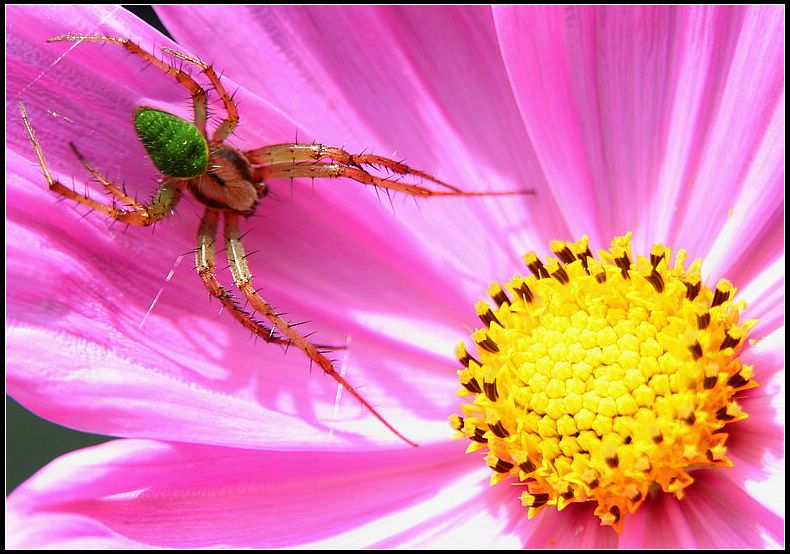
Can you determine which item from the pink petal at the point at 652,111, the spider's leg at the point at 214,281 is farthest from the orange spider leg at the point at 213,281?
the pink petal at the point at 652,111

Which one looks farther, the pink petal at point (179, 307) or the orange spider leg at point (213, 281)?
the orange spider leg at point (213, 281)

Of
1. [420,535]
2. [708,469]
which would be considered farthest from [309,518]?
[708,469]

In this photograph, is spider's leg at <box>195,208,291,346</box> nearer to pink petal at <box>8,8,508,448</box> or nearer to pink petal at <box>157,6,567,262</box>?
pink petal at <box>8,8,508,448</box>

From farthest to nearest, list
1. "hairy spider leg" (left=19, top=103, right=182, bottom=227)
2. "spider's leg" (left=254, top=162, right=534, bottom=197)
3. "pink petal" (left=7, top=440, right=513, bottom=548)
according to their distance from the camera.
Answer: "spider's leg" (left=254, top=162, right=534, bottom=197), "hairy spider leg" (left=19, top=103, right=182, bottom=227), "pink petal" (left=7, top=440, right=513, bottom=548)

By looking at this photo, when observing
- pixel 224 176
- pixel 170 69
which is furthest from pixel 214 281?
pixel 170 69

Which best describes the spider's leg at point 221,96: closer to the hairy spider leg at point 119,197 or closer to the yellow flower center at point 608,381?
the hairy spider leg at point 119,197

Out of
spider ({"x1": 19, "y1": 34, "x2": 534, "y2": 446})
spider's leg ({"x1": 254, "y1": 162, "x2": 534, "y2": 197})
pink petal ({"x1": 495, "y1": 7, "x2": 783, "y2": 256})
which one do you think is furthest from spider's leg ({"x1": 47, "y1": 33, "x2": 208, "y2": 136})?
pink petal ({"x1": 495, "y1": 7, "x2": 783, "y2": 256})
